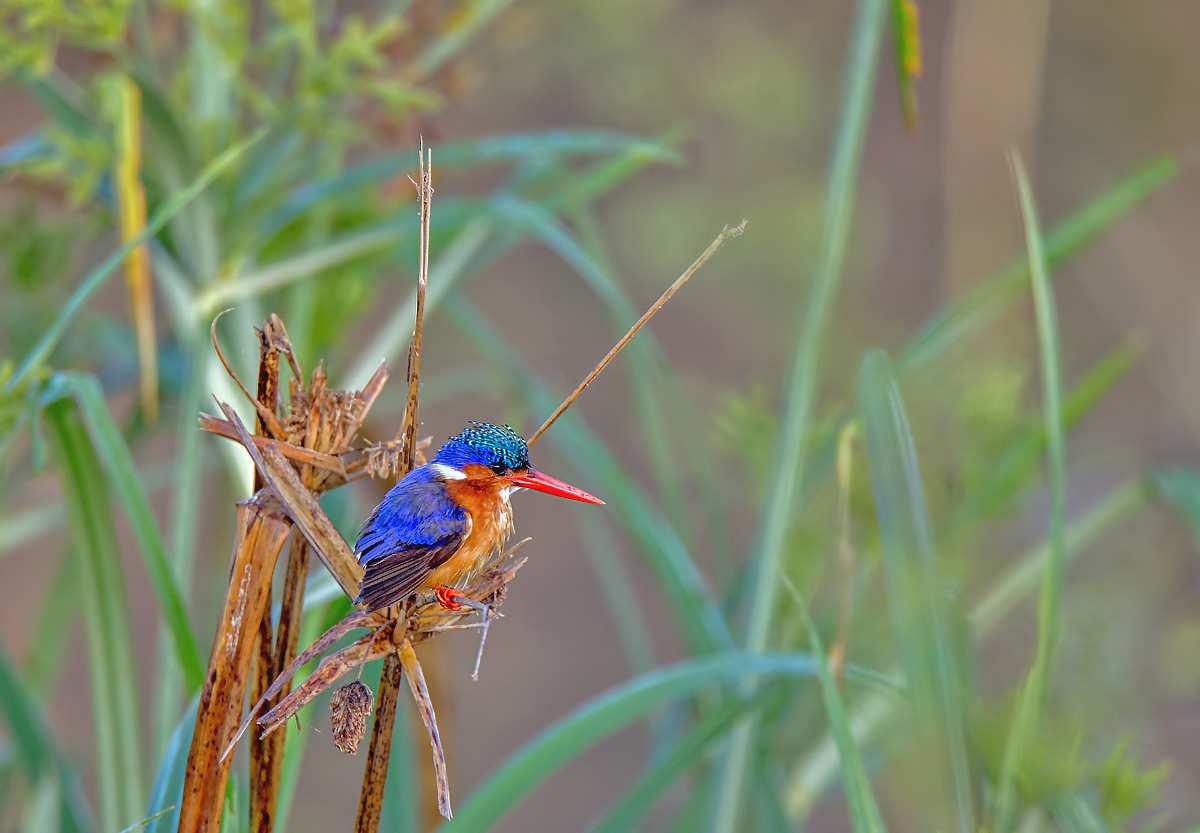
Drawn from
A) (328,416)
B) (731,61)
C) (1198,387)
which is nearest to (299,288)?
(328,416)

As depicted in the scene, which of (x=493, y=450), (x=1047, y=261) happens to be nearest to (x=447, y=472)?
(x=493, y=450)

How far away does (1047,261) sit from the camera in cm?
45

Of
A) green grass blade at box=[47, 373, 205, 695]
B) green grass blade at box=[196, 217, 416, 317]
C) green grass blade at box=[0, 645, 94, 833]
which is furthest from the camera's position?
green grass blade at box=[196, 217, 416, 317]

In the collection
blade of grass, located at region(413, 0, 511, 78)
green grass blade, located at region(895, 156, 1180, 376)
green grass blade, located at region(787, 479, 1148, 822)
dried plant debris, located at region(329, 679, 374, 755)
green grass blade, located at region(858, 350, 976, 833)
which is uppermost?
blade of grass, located at region(413, 0, 511, 78)

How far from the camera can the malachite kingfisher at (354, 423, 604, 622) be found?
0.22m

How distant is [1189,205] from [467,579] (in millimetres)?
1907

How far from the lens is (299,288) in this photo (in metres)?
0.57

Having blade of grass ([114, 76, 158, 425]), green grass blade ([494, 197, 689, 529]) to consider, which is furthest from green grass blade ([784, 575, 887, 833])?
blade of grass ([114, 76, 158, 425])

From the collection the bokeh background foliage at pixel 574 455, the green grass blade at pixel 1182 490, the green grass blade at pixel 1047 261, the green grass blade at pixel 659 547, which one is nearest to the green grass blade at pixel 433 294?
the bokeh background foliage at pixel 574 455

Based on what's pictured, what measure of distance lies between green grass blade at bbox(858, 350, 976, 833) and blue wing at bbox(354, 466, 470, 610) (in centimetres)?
11

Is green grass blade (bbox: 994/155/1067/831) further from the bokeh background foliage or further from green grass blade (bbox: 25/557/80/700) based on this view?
green grass blade (bbox: 25/557/80/700)

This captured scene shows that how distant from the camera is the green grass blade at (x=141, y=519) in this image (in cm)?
30

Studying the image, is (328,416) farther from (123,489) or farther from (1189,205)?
(1189,205)

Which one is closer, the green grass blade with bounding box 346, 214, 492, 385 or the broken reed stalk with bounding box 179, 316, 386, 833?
the broken reed stalk with bounding box 179, 316, 386, 833
